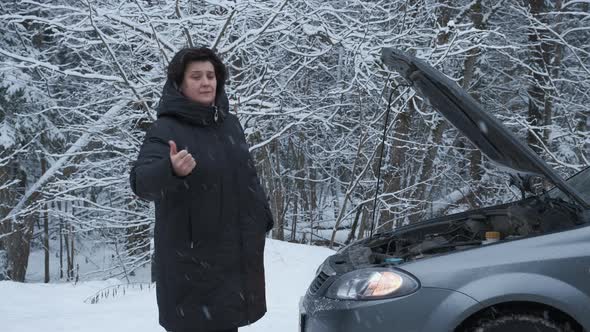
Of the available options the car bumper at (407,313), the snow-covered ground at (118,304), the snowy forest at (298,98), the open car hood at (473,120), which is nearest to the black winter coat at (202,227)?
the car bumper at (407,313)

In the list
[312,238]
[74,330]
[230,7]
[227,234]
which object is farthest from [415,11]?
[227,234]

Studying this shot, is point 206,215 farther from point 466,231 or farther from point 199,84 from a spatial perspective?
point 466,231

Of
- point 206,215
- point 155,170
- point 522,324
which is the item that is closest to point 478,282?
point 522,324

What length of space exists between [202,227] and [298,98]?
7.26 m

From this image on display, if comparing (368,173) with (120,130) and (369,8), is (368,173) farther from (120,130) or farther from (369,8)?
(120,130)

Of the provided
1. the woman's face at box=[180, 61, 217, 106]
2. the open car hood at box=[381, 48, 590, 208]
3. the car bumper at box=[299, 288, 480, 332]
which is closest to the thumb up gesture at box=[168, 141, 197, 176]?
the woman's face at box=[180, 61, 217, 106]

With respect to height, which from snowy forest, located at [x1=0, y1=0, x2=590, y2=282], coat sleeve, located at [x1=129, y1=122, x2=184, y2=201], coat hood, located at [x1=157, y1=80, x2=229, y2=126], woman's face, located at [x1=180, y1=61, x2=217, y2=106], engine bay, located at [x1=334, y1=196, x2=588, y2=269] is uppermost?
snowy forest, located at [x1=0, y1=0, x2=590, y2=282]

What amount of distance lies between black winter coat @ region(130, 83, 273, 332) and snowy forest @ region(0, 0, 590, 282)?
277cm

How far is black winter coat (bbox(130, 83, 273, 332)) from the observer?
254 cm

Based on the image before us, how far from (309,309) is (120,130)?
6543mm

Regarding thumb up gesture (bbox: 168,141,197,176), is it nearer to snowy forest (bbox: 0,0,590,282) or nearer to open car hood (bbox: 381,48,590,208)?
open car hood (bbox: 381,48,590,208)

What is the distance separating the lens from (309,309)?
315 cm

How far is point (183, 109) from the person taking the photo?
263 centimetres

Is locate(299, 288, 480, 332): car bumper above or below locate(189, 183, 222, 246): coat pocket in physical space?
below
